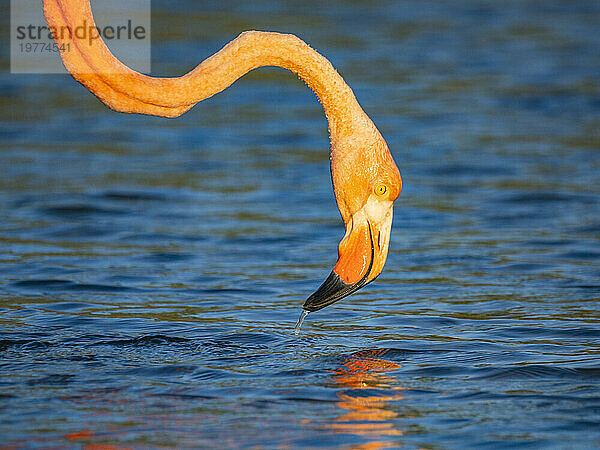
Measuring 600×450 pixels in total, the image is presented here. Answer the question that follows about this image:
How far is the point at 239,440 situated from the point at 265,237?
4.61 meters

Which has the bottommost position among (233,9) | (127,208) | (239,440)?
(239,440)

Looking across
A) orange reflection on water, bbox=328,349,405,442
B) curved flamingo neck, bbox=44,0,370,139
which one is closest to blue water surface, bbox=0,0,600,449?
orange reflection on water, bbox=328,349,405,442

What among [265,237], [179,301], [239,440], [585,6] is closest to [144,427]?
[239,440]

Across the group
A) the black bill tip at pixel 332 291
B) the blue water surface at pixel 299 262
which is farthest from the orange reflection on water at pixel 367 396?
the black bill tip at pixel 332 291

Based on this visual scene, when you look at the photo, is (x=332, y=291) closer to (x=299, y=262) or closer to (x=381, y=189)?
(x=381, y=189)

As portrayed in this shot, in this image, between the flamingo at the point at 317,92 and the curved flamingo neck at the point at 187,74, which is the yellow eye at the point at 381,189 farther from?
the curved flamingo neck at the point at 187,74

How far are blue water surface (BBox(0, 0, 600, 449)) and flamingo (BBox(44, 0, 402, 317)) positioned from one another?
0.73m

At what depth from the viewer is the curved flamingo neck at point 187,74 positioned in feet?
20.9

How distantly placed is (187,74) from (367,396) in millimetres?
1986

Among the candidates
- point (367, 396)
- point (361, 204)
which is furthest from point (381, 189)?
point (367, 396)

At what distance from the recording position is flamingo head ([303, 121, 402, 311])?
21.4 feet

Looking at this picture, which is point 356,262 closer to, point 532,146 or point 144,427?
point 144,427

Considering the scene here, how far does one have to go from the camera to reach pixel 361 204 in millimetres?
6590

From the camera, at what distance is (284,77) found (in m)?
17.0
